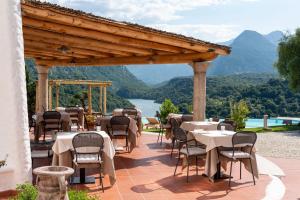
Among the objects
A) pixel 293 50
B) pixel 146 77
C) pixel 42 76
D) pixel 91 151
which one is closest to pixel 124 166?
pixel 91 151

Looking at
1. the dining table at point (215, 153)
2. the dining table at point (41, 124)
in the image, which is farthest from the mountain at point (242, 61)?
the dining table at point (215, 153)

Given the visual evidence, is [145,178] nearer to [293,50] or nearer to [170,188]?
[170,188]

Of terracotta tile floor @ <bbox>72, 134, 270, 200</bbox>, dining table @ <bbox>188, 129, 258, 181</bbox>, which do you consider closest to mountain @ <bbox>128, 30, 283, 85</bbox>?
terracotta tile floor @ <bbox>72, 134, 270, 200</bbox>

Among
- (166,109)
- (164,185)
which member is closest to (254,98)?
(166,109)

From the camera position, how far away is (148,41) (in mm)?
9203

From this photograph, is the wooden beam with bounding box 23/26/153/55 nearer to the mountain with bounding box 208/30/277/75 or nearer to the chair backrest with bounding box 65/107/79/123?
the chair backrest with bounding box 65/107/79/123

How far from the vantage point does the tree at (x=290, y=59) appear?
71.8 feet

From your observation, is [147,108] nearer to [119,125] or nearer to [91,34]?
[119,125]

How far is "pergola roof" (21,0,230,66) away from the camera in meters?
6.34

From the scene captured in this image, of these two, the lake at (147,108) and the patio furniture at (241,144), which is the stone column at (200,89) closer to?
the patio furniture at (241,144)

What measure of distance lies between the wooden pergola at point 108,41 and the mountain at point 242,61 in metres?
71.9

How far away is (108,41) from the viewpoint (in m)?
8.66

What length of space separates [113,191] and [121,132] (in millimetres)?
3206

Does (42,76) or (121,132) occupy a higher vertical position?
(42,76)
